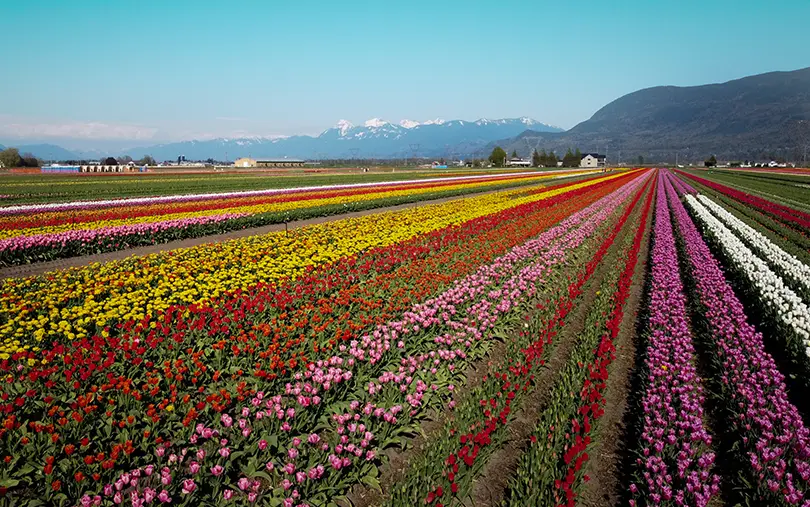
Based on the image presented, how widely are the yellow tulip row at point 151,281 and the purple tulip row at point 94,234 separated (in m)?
4.76

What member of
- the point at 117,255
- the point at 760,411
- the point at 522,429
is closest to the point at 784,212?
the point at 760,411

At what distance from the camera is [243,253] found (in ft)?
43.1

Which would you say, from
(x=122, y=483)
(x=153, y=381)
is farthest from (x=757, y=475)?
(x=153, y=381)

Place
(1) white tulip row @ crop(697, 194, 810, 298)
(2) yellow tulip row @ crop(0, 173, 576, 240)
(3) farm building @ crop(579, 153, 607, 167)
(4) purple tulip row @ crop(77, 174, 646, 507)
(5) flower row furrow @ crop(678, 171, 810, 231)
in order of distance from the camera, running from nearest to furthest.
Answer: (4) purple tulip row @ crop(77, 174, 646, 507) → (1) white tulip row @ crop(697, 194, 810, 298) → (2) yellow tulip row @ crop(0, 173, 576, 240) → (5) flower row furrow @ crop(678, 171, 810, 231) → (3) farm building @ crop(579, 153, 607, 167)

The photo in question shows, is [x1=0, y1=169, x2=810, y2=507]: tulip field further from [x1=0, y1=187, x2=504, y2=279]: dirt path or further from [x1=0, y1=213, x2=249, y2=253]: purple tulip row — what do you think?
[x1=0, y1=213, x2=249, y2=253]: purple tulip row

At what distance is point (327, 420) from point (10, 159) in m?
168

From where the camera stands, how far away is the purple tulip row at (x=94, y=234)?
47.5 feet

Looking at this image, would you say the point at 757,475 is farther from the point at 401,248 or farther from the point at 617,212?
the point at 617,212

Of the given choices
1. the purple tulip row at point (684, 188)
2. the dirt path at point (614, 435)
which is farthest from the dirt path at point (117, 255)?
the purple tulip row at point (684, 188)

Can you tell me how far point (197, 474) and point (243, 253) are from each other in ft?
31.3

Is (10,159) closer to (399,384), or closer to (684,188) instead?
(684,188)

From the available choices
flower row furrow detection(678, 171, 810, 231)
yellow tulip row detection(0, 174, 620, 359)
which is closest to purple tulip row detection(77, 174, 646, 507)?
yellow tulip row detection(0, 174, 620, 359)

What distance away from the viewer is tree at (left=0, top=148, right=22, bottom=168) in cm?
12495

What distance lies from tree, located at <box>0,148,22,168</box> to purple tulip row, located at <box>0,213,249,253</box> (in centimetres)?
14734
